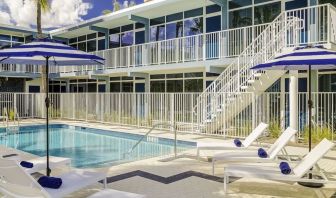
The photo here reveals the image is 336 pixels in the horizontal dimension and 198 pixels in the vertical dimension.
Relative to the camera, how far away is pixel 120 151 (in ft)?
38.1

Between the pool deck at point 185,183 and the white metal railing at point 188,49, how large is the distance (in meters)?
7.48

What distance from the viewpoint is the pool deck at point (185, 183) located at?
5.96 metres

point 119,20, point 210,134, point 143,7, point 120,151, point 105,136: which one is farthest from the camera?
point 119,20

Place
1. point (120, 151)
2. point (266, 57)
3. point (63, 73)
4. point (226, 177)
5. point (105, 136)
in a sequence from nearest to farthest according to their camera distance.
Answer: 1. point (226, 177)
2. point (120, 151)
3. point (266, 57)
4. point (105, 136)
5. point (63, 73)

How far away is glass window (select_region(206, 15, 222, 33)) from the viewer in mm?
17062

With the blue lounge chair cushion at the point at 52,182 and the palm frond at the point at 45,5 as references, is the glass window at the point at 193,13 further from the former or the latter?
the blue lounge chair cushion at the point at 52,182

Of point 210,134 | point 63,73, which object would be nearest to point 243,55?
point 210,134

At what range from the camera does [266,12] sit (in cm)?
1523

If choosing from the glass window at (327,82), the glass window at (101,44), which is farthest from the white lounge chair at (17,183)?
the glass window at (101,44)

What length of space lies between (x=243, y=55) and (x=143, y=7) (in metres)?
7.37

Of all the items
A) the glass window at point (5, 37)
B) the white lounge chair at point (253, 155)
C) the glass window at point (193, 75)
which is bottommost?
the white lounge chair at point (253, 155)

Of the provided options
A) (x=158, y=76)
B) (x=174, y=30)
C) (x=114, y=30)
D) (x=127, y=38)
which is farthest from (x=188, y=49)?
(x=114, y=30)

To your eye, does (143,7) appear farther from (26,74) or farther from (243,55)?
(26,74)

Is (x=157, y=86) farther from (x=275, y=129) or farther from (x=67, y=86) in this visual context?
(x=67, y=86)
